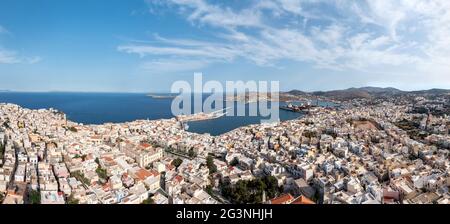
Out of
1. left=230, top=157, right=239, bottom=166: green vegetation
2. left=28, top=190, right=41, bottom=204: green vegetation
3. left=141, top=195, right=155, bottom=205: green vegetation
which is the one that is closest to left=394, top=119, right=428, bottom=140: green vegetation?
left=230, top=157, right=239, bottom=166: green vegetation

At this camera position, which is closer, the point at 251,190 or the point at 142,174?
the point at 251,190

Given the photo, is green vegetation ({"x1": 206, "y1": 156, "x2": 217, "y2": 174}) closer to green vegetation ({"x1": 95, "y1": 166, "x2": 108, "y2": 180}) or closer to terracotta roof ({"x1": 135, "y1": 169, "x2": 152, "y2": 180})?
terracotta roof ({"x1": 135, "y1": 169, "x2": 152, "y2": 180})

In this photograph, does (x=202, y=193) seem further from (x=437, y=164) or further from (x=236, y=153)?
(x=437, y=164)

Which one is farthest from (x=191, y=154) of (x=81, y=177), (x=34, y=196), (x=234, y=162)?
(x=34, y=196)

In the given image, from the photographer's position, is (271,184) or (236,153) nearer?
(271,184)

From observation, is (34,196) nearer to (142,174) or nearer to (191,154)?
(142,174)
